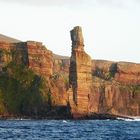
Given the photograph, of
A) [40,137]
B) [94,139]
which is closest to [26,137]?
[40,137]

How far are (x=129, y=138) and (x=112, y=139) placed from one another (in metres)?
6.44

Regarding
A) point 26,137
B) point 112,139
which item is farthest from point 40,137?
point 112,139

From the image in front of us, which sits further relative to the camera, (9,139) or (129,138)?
(129,138)

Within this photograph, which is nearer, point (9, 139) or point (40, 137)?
point (9, 139)

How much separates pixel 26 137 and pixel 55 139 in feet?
20.9

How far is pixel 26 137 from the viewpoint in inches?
5374

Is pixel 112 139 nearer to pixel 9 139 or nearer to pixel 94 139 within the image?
pixel 94 139

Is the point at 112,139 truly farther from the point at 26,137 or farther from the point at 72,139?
the point at 26,137

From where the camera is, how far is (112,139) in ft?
449

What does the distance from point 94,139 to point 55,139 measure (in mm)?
8629

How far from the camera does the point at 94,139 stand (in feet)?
451

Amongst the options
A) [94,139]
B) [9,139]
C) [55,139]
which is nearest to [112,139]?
[94,139]

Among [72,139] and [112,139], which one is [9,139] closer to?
[72,139]

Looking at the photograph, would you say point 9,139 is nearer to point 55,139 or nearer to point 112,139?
point 55,139
